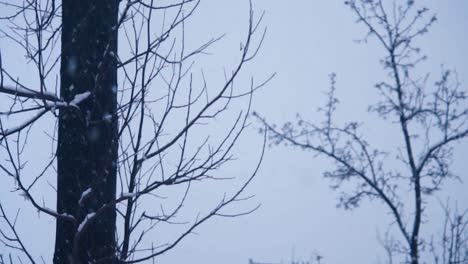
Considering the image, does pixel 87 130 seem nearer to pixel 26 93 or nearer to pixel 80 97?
pixel 80 97

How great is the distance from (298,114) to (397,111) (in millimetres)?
2306

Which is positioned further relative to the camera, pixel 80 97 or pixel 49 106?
pixel 80 97

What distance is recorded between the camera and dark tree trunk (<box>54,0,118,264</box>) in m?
2.30

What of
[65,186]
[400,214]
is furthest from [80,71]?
[400,214]

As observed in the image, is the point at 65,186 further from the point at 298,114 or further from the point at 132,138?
the point at 298,114

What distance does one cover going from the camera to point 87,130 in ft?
7.89

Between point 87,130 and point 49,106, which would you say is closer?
point 49,106

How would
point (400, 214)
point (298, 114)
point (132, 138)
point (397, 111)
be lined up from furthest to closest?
point (298, 114) → point (397, 111) → point (400, 214) → point (132, 138)

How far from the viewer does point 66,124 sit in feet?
8.04

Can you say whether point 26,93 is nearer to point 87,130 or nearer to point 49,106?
point 49,106

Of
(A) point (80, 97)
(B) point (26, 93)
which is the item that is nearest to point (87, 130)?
(A) point (80, 97)

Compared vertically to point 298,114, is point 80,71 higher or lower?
lower

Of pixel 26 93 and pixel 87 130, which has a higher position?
pixel 26 93

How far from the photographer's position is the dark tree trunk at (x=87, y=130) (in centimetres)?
230
